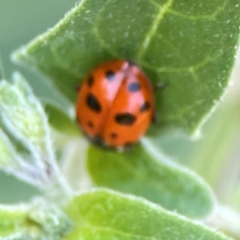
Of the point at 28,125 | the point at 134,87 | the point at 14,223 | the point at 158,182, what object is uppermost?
the point at 134,87

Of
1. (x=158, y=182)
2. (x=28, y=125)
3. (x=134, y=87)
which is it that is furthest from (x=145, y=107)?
(x=28, y=125)

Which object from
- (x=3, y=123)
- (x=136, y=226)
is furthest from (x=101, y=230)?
(x=3, y=123)

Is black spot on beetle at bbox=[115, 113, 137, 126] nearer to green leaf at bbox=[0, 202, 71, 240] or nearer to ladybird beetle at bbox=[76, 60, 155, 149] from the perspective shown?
ladybird beetle at bbox=[76, 60, 155, 149]

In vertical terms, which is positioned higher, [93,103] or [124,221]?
[93,103]

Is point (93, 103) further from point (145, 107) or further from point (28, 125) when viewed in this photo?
point (28, 125)

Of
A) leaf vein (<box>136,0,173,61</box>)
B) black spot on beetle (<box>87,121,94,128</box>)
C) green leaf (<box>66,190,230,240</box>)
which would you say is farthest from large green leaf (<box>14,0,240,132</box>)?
green leaf (<box>66,190,230,240</box>)
